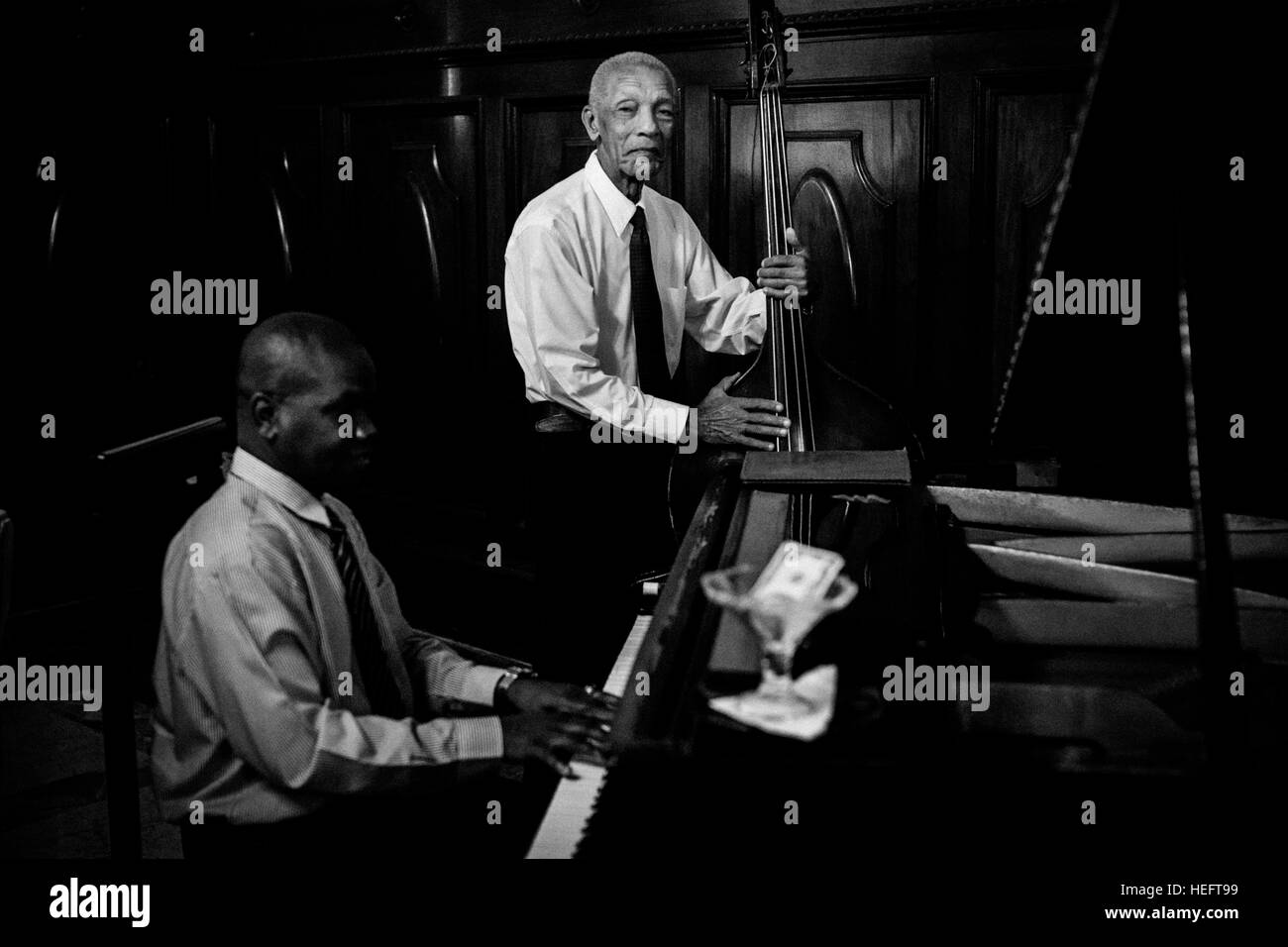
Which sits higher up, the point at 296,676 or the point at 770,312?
the point at 770,312

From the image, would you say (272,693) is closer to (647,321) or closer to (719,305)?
(647,321)

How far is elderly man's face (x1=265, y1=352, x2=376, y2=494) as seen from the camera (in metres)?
1.96

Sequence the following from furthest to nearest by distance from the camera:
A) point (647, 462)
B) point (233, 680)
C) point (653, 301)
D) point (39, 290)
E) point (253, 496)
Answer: point (39, 290), point (653, 301), point (647, 462), point (253, 496), point (233, 680)

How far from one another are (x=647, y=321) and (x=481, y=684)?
5.50 feet

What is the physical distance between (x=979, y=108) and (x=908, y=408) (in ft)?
2.99

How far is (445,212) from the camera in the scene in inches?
190

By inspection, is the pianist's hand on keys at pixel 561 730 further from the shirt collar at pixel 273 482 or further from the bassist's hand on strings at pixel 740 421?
the bassist's hand on strings at pixel 740 421

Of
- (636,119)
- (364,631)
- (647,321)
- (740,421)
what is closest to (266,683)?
(364,631)

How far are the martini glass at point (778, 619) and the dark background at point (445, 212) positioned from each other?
1335 mm

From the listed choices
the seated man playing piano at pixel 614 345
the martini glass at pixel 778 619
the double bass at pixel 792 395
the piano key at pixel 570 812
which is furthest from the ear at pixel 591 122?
the martini glass at pixel 778 619

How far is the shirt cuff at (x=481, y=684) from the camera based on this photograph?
2.17 m
